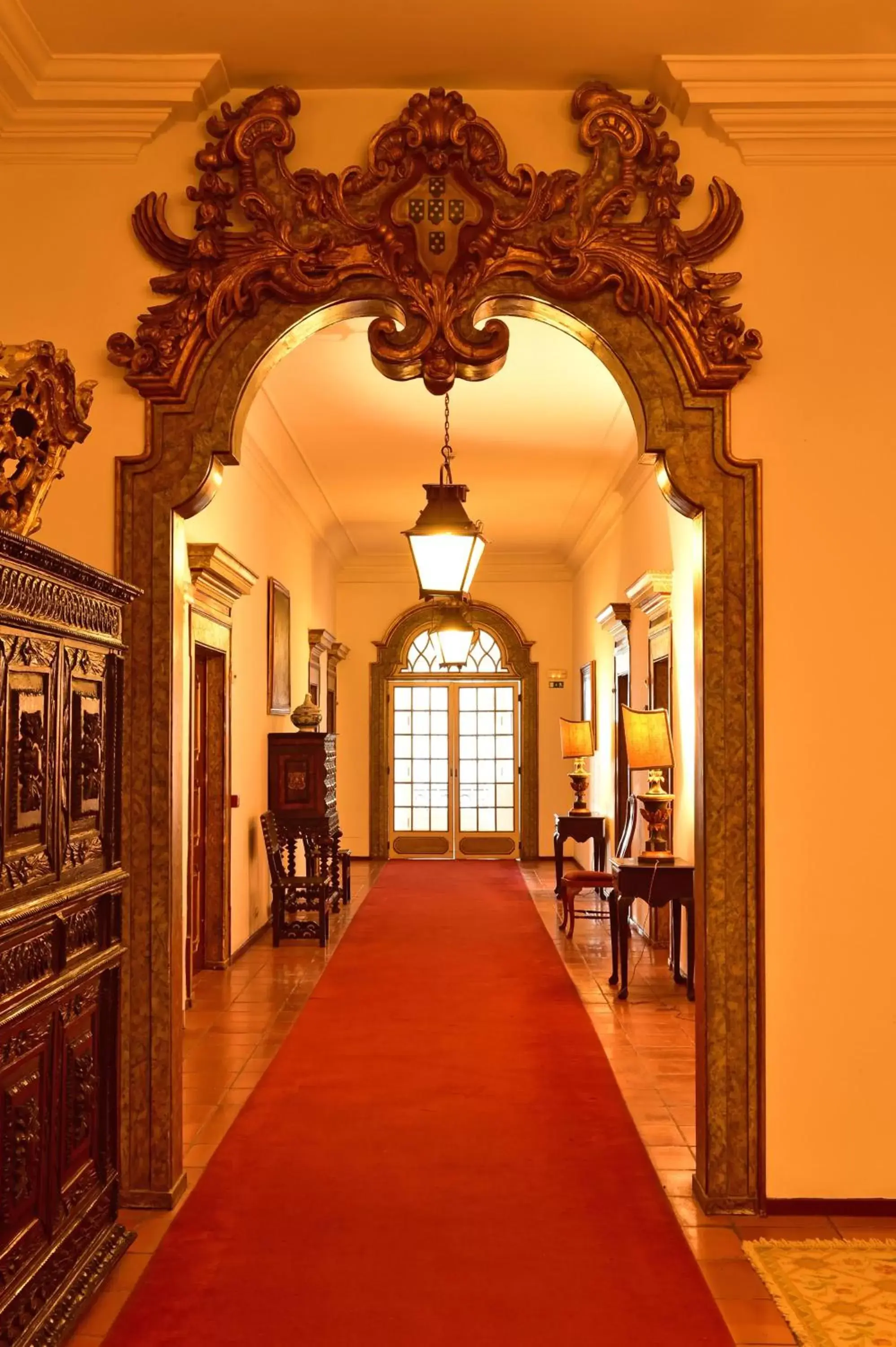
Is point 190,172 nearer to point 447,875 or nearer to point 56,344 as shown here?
point 56,344

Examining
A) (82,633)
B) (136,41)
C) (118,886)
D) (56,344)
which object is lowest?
(118,886)

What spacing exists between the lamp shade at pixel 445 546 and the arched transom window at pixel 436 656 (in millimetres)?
9220

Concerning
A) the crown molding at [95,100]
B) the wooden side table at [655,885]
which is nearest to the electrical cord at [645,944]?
the wooden side table at [655,885]

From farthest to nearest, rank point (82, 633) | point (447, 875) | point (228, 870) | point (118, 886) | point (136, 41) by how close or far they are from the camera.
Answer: point (447, 875) < point (228, 870) < point (136, 41) < point (118, 886) < point (82, 633)

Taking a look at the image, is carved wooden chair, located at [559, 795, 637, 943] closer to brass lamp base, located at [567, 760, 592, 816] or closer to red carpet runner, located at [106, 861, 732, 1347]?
brass lamp base, located at [567, 760, 592, 816]

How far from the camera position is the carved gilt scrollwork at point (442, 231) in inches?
157

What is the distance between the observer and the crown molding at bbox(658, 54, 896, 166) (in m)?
3.96

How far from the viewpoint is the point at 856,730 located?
396 centimetres

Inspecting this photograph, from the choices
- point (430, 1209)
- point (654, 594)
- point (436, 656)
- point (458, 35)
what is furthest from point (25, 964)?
point (436, 656)

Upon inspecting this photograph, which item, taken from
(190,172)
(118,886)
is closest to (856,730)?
(118,886)

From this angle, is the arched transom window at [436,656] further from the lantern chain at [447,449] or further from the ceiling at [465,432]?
the lantern chain at [447,449]

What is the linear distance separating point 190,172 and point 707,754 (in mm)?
2663

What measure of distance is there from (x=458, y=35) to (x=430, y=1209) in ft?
12.6

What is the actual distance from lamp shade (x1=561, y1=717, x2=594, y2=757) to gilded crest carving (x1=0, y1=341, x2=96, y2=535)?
29.6 ft
